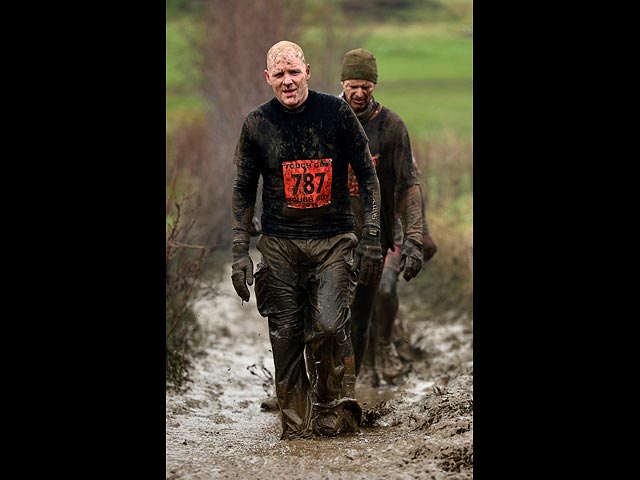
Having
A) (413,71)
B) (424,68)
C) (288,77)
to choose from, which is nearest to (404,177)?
(288,77)

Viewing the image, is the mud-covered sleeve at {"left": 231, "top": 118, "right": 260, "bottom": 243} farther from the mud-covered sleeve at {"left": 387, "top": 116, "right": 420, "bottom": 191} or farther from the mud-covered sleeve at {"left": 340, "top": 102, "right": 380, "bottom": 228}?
the mud-covered sleeve at {"left": 387, "top": 116, "right": 420, "bottom": 191}

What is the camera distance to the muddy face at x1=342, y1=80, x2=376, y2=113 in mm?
9258

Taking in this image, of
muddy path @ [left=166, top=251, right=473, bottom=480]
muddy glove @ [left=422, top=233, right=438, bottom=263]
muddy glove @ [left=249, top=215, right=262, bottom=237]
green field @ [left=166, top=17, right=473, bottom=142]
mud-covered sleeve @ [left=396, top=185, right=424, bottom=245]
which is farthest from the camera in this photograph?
green field @ [left=166, top=17, right=473, bottom=142]

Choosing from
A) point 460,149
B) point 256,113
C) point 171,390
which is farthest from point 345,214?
point 460,149

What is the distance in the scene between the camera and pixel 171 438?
8562mm

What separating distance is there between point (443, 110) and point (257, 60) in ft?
18.5

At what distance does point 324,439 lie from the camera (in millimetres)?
8242

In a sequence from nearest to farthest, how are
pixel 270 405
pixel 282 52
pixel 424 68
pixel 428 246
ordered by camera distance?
pixel 282 52
pixel 270 405
pixel 428 246
pixel 424 68

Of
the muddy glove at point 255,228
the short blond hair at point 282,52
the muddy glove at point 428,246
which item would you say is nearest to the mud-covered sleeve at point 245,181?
the muddy glove at point 255,228

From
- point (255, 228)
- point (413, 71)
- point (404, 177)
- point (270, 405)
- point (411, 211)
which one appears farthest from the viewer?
point (413, 71)

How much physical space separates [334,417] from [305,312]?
75cm

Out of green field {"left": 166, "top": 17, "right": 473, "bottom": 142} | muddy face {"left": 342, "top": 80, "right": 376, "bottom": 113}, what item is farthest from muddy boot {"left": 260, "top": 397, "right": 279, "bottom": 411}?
green field {"left": 166, "top": 17, "right": 473, "bottom": 142}

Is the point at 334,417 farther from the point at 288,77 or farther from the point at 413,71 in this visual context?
the point at 413,71

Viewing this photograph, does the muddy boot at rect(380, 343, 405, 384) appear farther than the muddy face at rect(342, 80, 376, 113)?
Yes
